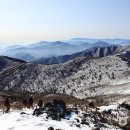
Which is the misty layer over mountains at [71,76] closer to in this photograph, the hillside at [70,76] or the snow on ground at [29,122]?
the hillside at [70,76]

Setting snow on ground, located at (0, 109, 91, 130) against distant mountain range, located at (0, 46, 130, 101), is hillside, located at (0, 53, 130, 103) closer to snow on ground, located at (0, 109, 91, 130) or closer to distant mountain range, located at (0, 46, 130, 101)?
distant mountain range, located at (0, 46, 130, 101)

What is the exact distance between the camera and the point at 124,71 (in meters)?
93.4

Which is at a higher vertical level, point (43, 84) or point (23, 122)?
point (23, 122)

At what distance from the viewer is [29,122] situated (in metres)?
27.9

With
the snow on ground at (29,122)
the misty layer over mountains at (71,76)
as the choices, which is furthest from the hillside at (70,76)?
the snow on ground at (29,122)

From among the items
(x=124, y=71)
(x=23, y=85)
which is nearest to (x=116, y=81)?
(x=124, y=71)

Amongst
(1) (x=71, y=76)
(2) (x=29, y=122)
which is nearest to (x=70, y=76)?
(1) (x=71, y=76)

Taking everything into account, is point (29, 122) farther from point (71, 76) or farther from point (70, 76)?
point (70, 76)

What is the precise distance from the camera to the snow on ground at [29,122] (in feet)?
86.8

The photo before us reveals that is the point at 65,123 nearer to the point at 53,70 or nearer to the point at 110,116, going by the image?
the point at 110,116

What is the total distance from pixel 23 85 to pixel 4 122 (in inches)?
2906

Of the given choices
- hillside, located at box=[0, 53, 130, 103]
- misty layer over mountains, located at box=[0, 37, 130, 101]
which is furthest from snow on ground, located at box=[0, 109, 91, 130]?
hillside, located at box=[0, 53, 130, 103]

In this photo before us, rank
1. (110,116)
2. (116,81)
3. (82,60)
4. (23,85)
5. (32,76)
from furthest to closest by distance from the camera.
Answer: (82,60), (32,76), (23,85), (116,81), (110,116)

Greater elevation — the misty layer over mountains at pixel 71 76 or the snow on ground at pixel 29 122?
the snow on ground at pixel 29 122
